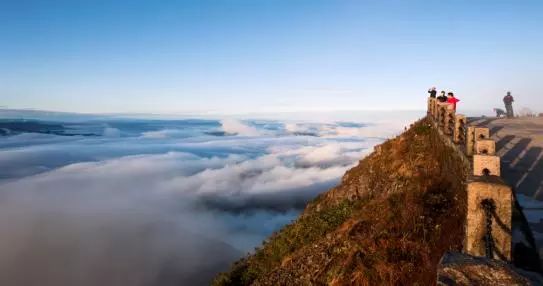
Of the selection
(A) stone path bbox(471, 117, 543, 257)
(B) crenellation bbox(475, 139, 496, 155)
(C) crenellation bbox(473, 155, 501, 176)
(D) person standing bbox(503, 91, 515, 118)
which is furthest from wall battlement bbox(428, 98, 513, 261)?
(D) person standing bbox(503, 91, 515, 118)

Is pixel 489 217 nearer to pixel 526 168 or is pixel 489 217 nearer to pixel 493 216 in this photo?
pixel 493 216

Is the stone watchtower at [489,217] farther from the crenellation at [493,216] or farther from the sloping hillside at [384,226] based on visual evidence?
the sloping hillside at [384,226]

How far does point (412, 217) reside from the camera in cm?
1045

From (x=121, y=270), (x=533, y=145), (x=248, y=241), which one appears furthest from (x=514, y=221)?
(x=121, y=270)

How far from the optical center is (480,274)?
3559mm

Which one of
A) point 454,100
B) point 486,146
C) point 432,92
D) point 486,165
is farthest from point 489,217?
point 432,92

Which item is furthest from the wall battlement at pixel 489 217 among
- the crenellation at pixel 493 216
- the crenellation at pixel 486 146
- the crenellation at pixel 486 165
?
the crenellation at pixel 486 146

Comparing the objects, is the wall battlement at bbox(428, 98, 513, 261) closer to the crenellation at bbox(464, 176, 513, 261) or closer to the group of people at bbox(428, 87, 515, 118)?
the crenellation at bbox(464, 176, 513, 261)

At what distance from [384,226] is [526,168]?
5.37m

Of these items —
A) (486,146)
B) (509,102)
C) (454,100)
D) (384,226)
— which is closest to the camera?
(486,146)

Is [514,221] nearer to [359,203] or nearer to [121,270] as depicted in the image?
[359,203]

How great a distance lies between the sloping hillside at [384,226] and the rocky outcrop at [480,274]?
155 inches

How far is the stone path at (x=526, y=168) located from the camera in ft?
26.8

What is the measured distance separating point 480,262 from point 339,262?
8.11m
